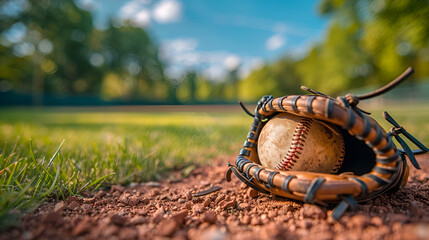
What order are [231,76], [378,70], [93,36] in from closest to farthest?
[378,70] → [93,36] → [231,76]

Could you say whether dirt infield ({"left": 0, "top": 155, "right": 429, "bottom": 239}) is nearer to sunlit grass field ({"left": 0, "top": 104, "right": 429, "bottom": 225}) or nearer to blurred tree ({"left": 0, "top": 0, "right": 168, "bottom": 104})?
sunlit grass field ({"left": 0, "top": 104, "right": 429, "bottom": 225})

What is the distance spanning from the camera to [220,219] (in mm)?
1111

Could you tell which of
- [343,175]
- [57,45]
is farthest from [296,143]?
[57,45]

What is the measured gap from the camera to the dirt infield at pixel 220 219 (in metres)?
0.90

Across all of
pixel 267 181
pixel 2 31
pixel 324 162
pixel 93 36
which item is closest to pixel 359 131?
pixel 324 162

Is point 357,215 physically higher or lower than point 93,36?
lower

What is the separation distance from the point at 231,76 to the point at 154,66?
2511 centimetres

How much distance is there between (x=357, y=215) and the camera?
98 cm

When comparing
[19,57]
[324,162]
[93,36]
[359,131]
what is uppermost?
[93,36]

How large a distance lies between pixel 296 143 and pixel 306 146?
2.1 inches

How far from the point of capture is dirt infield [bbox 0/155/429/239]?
902mm

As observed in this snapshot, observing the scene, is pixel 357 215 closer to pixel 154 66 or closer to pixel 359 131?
pixel 359 131

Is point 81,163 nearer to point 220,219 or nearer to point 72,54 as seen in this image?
point 220,219

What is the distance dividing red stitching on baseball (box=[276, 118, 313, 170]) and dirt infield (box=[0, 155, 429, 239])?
7.8 inches
